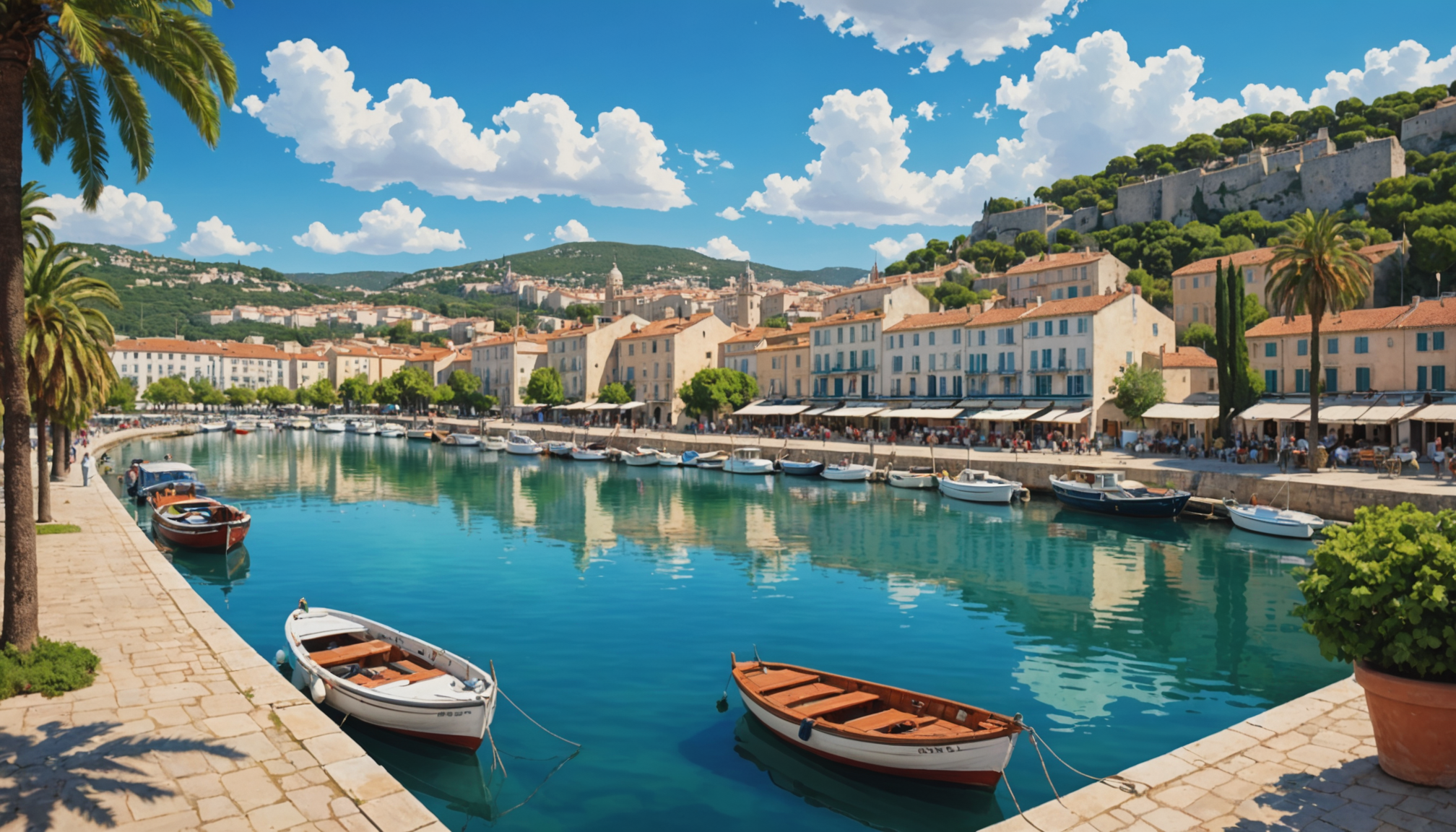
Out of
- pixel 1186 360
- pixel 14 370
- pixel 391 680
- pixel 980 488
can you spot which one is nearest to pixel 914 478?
pixel 980 488

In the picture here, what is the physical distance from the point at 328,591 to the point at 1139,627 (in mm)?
19901

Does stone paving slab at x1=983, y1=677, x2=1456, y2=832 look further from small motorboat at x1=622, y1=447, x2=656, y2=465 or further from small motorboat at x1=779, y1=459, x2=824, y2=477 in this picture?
small motorboat at x1=622, y1=447, x2=656, y2=465

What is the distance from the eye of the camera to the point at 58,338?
20.8 m

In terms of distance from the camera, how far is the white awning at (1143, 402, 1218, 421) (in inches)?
1779

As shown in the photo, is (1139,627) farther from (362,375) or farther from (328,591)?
(362,375)

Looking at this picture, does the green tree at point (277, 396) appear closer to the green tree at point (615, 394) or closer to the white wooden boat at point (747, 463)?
the green tree at point (615, 394)

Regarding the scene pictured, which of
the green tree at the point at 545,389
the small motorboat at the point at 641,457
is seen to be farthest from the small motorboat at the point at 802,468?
the green tree at the point at 545,389

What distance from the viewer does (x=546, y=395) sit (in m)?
89.1

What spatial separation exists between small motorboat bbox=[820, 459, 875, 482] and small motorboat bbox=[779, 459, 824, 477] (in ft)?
5.99

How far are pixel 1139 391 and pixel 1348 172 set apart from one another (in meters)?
65.5

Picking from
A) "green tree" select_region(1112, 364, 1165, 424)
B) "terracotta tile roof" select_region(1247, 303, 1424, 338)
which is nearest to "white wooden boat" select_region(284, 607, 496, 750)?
"green tree" select_region(1112, 364, 1165, 424)

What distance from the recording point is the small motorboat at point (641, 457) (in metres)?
59.1

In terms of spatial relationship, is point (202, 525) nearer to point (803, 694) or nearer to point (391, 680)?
point (391, 680)

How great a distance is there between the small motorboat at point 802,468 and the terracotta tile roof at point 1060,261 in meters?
45.3
